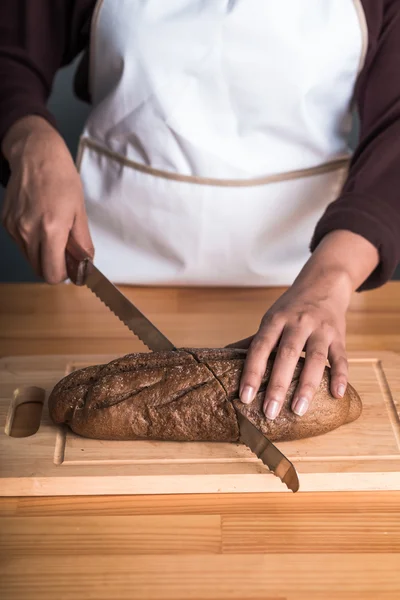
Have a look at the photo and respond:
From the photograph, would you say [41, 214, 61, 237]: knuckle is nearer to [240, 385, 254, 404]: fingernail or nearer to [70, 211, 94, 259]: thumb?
[70, 211, 94, 259]: thumb

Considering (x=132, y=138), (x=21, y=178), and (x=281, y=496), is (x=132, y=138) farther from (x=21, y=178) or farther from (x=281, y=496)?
(x=281, y=496)

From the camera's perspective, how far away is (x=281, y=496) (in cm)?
141

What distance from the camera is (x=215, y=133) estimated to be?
191 cm

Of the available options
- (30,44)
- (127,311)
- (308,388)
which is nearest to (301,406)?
(308,388)

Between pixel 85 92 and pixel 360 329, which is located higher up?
pixel 85 92

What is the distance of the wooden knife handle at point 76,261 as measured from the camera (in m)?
1.70

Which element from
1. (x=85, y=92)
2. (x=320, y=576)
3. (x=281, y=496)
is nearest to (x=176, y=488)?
(x=281, y=496)

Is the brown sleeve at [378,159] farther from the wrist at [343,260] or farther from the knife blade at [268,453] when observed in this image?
the knife blade at [268,453]

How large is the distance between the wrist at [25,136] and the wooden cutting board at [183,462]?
64cm

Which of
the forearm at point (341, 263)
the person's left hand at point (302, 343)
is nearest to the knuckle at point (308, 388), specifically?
the person's left hand at point (302, 343)

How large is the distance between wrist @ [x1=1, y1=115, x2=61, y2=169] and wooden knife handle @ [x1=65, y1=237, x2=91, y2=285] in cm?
27

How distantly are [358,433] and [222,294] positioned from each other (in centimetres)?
66

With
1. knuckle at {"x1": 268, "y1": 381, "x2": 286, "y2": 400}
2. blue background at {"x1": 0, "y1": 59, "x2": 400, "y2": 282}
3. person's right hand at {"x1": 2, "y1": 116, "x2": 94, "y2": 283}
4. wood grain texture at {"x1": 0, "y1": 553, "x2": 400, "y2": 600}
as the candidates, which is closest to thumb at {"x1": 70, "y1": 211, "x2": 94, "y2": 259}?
person's right hand at {"x1": 2, "y1": 116, "x2": 94, "y2": 283}

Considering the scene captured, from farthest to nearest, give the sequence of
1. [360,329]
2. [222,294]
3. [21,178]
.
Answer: [222,294] → [360,329] → [21,178]
